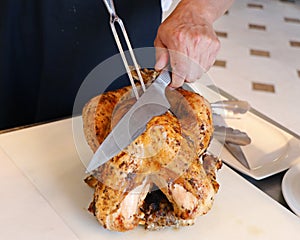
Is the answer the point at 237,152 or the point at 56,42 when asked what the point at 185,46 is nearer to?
the point at 237,152

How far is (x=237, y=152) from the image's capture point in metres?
0.81

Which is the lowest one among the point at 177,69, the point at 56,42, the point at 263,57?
the point at 263,57

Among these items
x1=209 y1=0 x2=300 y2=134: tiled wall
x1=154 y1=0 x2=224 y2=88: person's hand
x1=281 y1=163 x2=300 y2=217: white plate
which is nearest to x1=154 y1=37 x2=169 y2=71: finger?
x1=154 y1=0 x2=224 y2=88: person's hand

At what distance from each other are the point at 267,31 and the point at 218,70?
33.9 inches

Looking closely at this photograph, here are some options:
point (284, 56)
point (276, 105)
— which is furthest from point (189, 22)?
point (284, 56)

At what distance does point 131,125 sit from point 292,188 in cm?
30

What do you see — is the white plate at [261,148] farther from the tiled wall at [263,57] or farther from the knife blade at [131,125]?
the tiled wall at [263,57]

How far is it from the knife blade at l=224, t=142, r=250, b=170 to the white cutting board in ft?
0.13

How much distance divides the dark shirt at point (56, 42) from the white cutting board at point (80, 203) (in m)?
0.23

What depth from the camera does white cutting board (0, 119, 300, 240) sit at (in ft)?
2.08

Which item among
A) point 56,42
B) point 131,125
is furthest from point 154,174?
point 56,42

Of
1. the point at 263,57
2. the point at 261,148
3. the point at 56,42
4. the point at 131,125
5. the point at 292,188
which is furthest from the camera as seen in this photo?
the point at 263,57

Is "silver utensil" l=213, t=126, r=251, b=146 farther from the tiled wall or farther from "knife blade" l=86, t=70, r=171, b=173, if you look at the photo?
the tiled wall

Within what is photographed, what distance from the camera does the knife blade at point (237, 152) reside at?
797 millimetres
